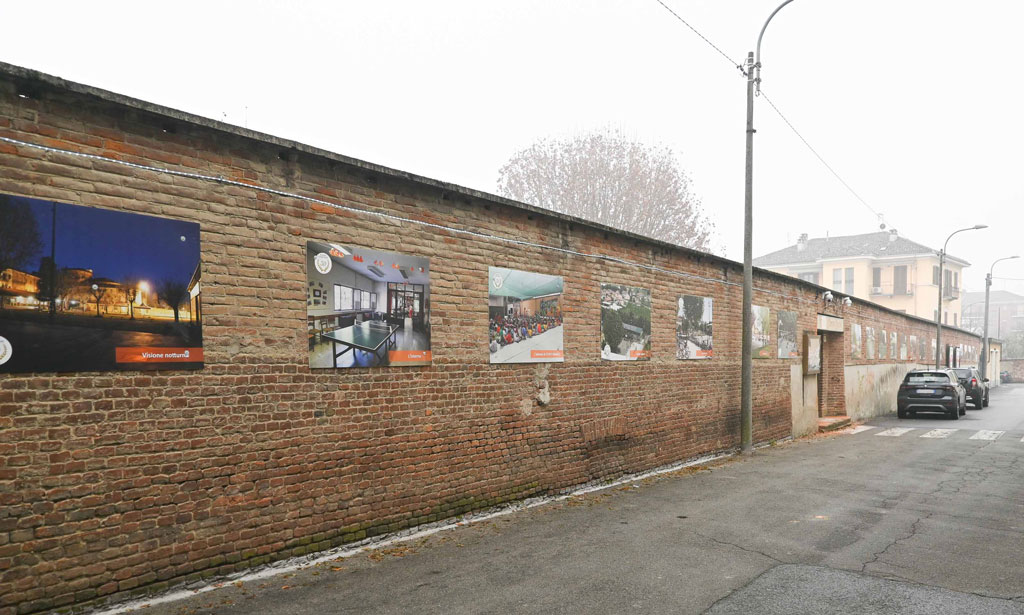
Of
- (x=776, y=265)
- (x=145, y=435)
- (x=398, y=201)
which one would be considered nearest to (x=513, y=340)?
(x=398, y=201)

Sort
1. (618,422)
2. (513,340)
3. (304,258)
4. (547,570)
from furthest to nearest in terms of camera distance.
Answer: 1. (618,422)
2. (513,340)
3. (304,258)
4. (547,570)

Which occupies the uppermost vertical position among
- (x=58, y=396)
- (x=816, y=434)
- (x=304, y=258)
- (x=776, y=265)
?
(x=776, y=265)

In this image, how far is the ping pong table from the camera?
6.66m

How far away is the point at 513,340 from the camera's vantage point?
8.76 meters

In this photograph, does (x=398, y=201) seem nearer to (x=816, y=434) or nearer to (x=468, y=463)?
(x=468, y=463)

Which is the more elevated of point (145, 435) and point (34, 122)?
point (34, 122)

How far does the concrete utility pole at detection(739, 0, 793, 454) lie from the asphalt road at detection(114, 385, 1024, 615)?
330 cm

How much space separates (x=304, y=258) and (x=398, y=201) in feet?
4.48

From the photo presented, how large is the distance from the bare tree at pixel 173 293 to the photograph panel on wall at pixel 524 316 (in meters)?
3.78

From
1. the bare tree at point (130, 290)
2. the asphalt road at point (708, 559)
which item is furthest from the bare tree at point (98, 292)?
the asphalt road at point (708, 559)

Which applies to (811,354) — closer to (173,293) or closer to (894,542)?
(894,542)

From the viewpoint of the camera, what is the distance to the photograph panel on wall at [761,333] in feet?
48.8

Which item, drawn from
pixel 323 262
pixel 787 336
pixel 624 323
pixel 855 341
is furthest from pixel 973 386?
pixel 323 262
